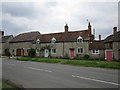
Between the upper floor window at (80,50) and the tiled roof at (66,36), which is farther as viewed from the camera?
the tiled roof at (66,36)

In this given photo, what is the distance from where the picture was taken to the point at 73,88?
7.73m

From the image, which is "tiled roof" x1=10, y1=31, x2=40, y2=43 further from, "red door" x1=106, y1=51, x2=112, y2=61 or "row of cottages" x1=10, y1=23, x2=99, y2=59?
"red door" x1=106, y1=51, x2=112, y2=61

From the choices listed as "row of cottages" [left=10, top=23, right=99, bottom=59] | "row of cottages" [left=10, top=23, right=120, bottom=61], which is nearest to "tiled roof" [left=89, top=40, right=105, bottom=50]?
"row of cottages" [left=10, top=23, right=120, bottom=61]

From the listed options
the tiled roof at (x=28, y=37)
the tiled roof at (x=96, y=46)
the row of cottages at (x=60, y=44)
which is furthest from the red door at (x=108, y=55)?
the tiled roof at (x=28, y=37)

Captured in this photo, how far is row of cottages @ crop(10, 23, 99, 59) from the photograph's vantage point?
36906 millimetres

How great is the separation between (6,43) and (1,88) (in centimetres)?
5391

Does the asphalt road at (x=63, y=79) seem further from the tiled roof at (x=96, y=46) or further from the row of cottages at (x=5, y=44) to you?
the row of cottages at (x=5, y=44)

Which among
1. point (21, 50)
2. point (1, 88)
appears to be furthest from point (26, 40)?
point (1, 88)

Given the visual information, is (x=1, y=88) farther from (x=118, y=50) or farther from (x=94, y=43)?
(x=94, y=43)

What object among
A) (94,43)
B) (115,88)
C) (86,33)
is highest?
(86,33)

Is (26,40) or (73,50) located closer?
(73,50)

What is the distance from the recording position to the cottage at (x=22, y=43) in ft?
159

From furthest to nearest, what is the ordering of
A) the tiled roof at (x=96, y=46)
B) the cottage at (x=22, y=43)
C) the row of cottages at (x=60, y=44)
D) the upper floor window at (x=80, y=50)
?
the cottage at (x=22, y=43), the row of cottages at (x=60, y=44), the upper floor window at (x=80, y=50), the tiled roof at (x=96, y=46)

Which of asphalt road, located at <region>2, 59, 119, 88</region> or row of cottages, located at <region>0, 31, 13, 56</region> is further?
row of cottages, located at <region>0, 31, 13, 56</region>
